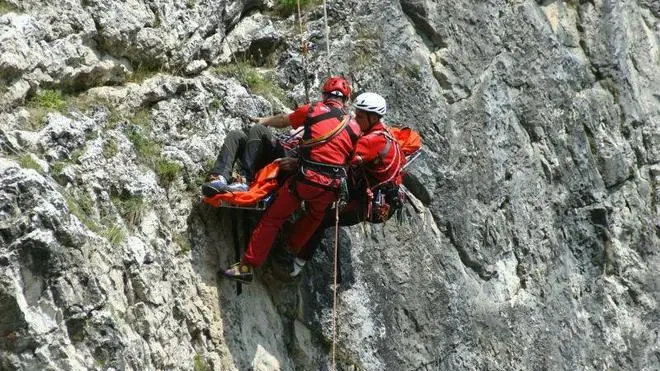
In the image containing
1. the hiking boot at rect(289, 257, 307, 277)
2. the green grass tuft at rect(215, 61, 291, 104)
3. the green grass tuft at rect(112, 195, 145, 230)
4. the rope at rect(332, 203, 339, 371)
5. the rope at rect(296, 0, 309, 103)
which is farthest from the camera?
the rope at rect(296, 0, 309, 103)

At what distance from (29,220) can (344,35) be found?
6123mm

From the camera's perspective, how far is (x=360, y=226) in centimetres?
1257

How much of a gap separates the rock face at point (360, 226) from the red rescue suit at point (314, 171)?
1.60 feet

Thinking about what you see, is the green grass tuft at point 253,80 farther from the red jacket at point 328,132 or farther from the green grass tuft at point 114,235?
the green grass tuft at point 114,235

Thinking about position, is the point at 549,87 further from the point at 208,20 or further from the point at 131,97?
the point at 131,97

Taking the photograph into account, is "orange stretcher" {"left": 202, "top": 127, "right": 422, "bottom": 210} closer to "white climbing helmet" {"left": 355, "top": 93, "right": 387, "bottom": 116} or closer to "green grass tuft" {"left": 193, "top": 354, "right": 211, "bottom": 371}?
"white climbing helmet" {"left": 355, "top": 93, "right": 387, "bottom": 116}

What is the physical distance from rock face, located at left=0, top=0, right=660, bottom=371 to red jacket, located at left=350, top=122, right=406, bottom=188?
4.62ft

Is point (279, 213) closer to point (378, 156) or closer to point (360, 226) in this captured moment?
point (378, 156)

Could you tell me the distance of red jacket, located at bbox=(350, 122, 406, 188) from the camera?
1079 cm

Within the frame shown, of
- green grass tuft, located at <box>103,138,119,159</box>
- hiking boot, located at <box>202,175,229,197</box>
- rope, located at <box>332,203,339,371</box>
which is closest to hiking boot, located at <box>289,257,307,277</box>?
rope, located at <box>332,203,339,371</box>

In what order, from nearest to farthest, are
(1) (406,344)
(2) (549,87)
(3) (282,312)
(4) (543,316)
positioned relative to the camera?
(3) (282,312), (1) (406,344), (4) (543,316), (2) (549,87)

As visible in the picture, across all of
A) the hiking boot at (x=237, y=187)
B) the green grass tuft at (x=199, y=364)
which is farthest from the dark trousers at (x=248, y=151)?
the green grass tuft at (x=199, y=364)

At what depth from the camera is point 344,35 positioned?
1349 centimetres

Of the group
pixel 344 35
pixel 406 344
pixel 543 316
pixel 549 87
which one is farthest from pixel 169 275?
pixel 549 87
